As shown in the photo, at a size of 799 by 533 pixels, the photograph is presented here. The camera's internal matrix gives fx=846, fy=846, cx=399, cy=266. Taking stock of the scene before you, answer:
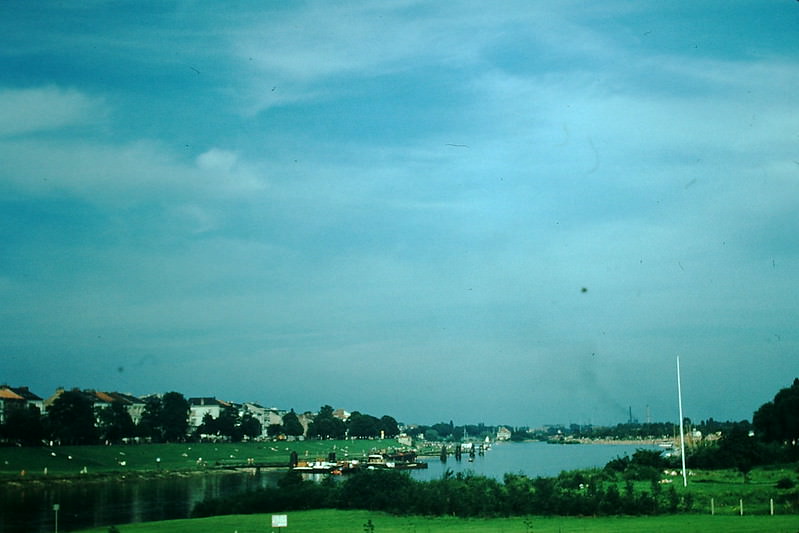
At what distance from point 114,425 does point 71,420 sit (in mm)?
11026

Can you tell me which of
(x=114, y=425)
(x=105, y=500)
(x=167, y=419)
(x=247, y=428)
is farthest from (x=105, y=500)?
(x=247, y=428)

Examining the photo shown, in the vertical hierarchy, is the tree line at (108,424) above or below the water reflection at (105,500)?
above

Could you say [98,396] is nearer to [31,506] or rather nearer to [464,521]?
[31,506]

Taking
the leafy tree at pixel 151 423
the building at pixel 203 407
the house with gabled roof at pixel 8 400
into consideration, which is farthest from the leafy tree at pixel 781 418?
the building at pixel 203 407

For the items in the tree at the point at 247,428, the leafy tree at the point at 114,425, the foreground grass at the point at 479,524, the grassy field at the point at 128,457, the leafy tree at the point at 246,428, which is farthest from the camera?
the tree at the point at 247,428

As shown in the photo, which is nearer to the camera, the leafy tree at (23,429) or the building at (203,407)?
the leafy tree at (23,429)

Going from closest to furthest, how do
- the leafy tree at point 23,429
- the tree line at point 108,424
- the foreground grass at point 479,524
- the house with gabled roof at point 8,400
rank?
the foreground grass at point 479,524 → the leafy tree at point 23,429 → the tree line at point 108,424 → the house with gabled roof at point 8,400

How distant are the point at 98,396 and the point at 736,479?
418ft

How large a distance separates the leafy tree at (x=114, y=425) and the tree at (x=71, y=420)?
4.86 metres

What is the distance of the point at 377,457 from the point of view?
129m

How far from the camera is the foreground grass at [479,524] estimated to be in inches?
1357

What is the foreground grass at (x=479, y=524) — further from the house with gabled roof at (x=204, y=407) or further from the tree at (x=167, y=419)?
the house with gabled roof at (x=204, y=407)

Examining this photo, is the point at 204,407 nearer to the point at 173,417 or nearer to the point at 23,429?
the point at 173,417

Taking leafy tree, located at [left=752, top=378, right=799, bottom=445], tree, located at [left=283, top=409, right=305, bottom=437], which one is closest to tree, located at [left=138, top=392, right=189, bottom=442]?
tree, located at [left=283, top=409, right=305, bottom=437]
